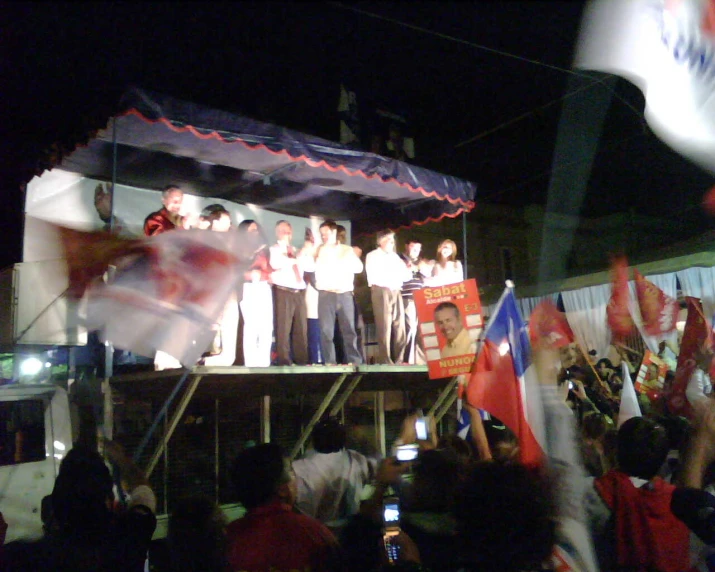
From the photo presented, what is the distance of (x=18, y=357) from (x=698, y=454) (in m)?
6.34

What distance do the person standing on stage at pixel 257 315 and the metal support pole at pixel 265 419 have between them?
1.13 metres

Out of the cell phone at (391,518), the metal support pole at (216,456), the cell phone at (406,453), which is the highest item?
the cell phone at (406,453)

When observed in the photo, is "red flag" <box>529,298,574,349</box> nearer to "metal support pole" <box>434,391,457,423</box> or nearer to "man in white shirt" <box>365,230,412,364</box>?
"man in white shirt" <box>365,230,412,364</box>

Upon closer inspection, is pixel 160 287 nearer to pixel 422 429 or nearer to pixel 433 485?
pixel 433 485

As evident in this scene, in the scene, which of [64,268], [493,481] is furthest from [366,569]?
[64,268]

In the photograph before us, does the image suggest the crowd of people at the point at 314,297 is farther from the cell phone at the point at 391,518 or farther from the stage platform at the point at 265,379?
the cell phone at the point at 391,518

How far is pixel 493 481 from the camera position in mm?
2461

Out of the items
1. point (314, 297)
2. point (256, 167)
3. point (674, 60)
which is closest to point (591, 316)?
point (314, 297)

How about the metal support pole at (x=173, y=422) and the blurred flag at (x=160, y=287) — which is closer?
the blurred flag at (x=160, y=287)

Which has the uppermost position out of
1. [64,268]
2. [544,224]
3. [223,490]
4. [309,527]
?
[544,224]

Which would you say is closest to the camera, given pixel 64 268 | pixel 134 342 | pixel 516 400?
pixel 134 342

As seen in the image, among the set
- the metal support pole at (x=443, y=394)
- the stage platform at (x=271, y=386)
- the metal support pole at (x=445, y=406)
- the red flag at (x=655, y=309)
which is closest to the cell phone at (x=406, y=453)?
the stage platform at (x=271, y=386)

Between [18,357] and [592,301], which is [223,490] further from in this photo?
[592,301]

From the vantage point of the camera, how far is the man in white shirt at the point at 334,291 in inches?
335
